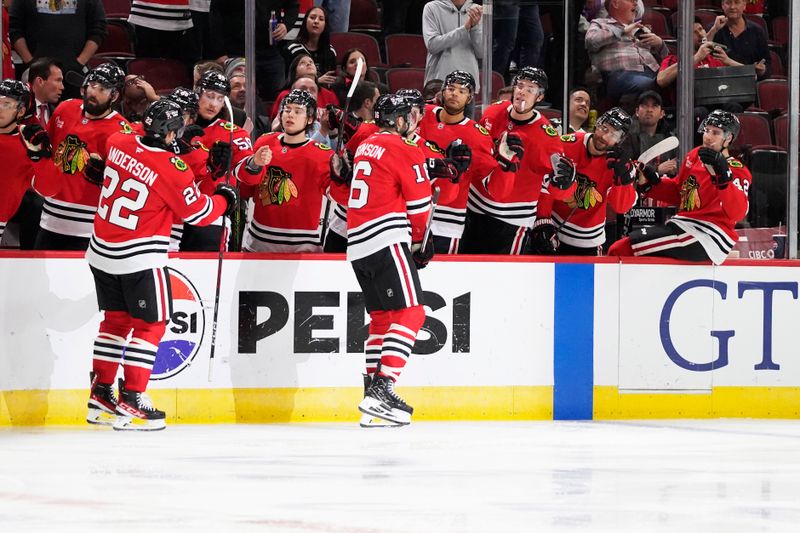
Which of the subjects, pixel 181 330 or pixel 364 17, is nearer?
pixel 181 330

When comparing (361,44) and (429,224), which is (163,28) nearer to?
(361,44)

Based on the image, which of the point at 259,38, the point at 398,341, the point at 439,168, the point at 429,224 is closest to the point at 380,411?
the point at 398,341

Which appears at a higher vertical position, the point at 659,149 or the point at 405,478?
the point at 659,149

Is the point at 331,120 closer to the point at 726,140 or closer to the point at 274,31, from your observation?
the point at 274,31

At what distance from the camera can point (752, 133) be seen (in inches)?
279

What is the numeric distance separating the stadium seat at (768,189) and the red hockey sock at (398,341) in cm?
213

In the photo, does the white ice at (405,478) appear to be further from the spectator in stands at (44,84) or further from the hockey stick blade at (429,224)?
the spectator in stands at (44,84)

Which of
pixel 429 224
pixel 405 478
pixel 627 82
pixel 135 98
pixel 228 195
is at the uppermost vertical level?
pixel 627 82

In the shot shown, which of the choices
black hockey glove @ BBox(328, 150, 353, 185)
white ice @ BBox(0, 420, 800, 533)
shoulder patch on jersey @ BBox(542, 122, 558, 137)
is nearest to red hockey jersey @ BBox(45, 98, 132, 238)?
black hockey glove @ BBox(328, 150, 353, 185)

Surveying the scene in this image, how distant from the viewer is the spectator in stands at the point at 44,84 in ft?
21.0

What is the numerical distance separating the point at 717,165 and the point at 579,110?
1172 millimetres

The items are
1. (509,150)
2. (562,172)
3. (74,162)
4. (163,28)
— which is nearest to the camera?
(74,162)

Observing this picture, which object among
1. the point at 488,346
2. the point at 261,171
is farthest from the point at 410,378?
the point at 261,171

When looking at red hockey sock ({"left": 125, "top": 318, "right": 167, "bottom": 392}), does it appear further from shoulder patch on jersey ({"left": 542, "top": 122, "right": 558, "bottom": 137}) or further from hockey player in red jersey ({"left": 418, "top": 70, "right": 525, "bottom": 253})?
shoulder patch on jersey ({"left": 542, "top": 122, "right": 558, "bottom": 137})
